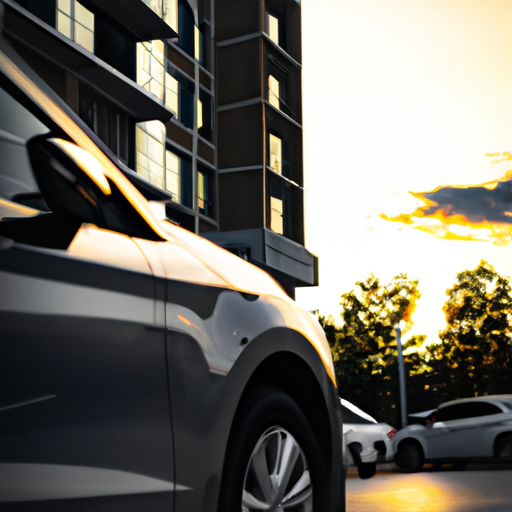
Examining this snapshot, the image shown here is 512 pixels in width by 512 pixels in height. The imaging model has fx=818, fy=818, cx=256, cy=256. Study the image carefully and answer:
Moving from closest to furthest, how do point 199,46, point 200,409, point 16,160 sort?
point 16,160, point 200,409, point 199,46

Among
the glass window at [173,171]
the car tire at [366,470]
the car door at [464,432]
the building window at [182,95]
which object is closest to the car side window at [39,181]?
the car tire at [366,470]

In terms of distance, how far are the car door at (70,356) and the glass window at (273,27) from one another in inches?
1134

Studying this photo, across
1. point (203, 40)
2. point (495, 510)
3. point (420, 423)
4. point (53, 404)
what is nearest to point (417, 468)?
point (420, 423)

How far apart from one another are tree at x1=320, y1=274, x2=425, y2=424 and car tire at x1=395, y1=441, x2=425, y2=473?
99.0ft

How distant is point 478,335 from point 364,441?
31164 mm

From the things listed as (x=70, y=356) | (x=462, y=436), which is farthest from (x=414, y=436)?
(x=70, y=356)

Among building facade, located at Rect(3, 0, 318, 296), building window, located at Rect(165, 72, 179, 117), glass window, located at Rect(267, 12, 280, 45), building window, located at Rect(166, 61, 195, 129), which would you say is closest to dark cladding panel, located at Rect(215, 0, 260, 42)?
building facade, located at Rect(3, 0, 318, 296)

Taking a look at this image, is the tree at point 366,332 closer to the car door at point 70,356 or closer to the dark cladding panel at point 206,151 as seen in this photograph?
the dark cladding panel at point 206,151

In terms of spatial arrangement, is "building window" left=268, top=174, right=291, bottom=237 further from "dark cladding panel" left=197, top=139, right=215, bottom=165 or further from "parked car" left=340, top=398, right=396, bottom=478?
"parked car" left=340, top=398, right=396, bottom=478

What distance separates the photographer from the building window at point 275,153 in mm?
28544

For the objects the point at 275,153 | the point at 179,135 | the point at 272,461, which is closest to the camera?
the point at 272,461

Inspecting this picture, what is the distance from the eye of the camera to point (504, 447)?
1408 cm

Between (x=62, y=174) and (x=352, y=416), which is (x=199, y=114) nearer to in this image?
(x=352, y=416)

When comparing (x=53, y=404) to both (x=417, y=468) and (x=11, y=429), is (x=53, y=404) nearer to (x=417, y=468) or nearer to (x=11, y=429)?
(x=11, y=429)
